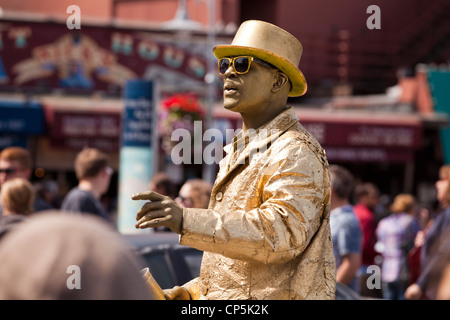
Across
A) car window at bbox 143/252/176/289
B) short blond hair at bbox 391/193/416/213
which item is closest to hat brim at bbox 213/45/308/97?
car window at bbox 143/252/176/289

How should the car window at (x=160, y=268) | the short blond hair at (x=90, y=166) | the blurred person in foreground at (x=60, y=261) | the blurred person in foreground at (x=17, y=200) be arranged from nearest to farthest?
the blurred person in foreground at (x=60, y=261) → the car window at (x=160, y=268) → the blurred person in foreground at (x=17, y=200) → the short blond hair at (x=90, y=166)

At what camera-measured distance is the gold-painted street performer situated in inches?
88.4

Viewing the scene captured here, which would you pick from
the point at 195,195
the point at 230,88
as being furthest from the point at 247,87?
the point at 195,195

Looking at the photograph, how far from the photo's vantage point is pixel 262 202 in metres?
2.44

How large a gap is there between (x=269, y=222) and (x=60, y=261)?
3.33 feet

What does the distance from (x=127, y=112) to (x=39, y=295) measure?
7474 mm

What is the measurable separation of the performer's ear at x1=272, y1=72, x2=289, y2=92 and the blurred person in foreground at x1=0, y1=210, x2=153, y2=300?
1.34 metres

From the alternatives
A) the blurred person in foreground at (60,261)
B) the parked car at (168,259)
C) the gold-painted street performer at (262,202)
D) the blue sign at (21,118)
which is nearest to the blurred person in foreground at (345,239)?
the parked car at (168,259)

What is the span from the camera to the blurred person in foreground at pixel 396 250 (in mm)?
7766

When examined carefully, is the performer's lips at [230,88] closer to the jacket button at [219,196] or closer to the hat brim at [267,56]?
the hat brim at [267,56]

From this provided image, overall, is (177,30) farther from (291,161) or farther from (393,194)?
(291,161)

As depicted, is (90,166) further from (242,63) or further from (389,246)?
(389,246)

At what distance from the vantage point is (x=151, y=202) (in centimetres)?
222
